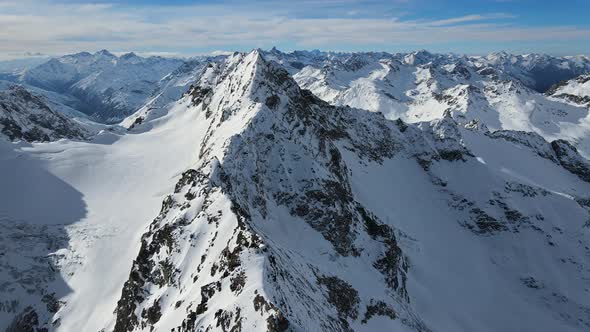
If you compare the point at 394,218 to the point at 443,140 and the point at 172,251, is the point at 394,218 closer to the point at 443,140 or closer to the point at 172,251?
the point at 443,140

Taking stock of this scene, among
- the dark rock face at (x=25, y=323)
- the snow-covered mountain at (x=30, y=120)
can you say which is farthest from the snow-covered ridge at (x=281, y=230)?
the snow-covered mountain at (x=30, y=120)

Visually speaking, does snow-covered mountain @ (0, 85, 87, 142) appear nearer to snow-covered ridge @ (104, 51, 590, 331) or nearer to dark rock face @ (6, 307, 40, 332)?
snow-covered ridge @ (104, 51, 590, 331)

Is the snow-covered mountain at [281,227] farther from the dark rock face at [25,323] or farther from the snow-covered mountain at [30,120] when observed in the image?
the snow-covered mountain at [30,120]

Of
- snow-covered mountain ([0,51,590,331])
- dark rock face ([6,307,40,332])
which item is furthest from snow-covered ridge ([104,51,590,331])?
dark rock face ([6,307,40,332])

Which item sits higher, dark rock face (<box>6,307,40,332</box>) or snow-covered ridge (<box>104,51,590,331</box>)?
snow-covered ridge (<box>104,51,590,331</box>)

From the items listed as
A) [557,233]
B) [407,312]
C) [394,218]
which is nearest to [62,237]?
[407,312]

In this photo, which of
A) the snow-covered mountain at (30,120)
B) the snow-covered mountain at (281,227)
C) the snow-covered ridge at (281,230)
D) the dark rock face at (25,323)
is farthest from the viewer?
the snow-covered mountain at (30,120)

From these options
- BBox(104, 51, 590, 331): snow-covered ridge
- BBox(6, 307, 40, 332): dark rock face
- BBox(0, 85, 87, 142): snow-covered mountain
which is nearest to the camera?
BBox(104, 51, 590, 331): snow-covered ridge

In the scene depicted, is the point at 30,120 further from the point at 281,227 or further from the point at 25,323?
the point at 281,227
